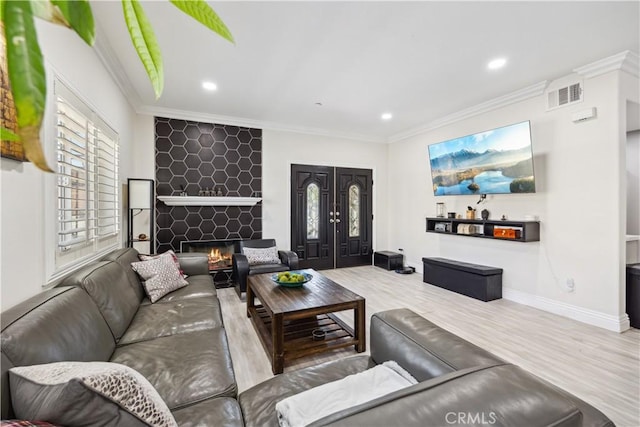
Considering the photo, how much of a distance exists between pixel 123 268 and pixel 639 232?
5519 mm

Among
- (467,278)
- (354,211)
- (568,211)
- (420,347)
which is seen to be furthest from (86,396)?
(354,211)

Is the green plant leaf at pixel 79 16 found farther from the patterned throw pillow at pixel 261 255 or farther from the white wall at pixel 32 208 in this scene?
the patterned throw pillow at pixel 261 255

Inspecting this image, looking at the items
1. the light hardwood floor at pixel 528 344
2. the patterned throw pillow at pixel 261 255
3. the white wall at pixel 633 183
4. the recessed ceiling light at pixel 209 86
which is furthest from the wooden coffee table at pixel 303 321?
the white wall at pixel 633 183

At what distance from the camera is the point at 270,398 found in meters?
1.22

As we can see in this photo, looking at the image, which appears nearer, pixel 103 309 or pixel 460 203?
pixel 103 309

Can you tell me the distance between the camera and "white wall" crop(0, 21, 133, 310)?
1.39 m

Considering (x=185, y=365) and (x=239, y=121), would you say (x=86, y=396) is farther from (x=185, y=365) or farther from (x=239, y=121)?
(x=239, y=121)

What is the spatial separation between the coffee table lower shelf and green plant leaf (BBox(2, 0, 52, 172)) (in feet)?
6.96

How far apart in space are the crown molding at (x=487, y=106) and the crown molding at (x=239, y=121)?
1.22 m

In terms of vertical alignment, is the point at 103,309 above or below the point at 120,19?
below

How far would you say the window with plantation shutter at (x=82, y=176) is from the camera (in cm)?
191

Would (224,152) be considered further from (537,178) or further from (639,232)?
(639,232)

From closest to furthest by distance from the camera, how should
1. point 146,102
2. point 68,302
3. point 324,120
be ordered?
point 68,302, point 146,102, point 324,120

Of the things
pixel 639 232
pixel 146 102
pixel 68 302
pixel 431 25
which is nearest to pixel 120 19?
pixel 146 102
